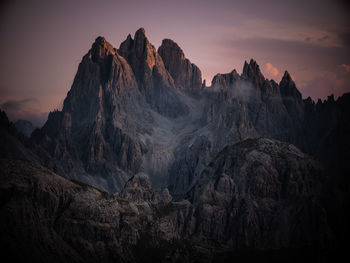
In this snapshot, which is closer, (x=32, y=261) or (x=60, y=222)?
(x=32, y=261)

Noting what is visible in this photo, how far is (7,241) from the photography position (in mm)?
175625

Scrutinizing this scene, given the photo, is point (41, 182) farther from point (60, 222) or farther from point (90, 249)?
point (90, 249)

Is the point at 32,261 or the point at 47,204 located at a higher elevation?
the point at 47,204

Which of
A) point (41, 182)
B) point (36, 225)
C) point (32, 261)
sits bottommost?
point (32, 261)

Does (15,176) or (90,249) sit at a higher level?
(15,176)

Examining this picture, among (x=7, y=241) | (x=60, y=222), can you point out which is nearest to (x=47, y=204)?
(x=60, y=222)

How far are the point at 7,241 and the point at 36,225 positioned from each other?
1450 centimetres

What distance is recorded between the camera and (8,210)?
182125 millimetres

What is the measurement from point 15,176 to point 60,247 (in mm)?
35096

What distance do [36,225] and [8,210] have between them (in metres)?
12.8

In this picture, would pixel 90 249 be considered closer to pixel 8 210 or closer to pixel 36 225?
pixel 36 225

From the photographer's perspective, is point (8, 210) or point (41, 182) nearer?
point (8, 210)

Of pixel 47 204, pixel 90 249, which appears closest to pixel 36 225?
pixel 47 204

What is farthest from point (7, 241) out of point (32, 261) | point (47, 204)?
point (47, 204)
